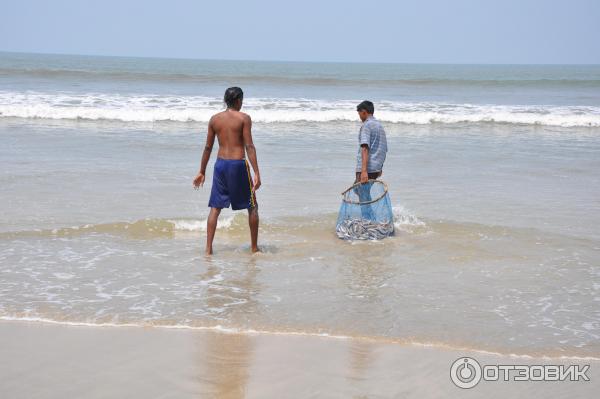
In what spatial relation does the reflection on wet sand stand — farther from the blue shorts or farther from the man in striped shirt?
the man in striped shirt

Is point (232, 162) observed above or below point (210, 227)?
above

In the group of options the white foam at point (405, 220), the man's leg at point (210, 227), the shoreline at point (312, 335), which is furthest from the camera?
the white foam at point (405, 220)

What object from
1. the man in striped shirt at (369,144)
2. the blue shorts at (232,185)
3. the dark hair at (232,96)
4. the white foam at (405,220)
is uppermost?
the dark hair at (232,96)

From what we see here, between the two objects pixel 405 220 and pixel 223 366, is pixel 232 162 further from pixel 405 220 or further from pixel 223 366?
pixel 223 366

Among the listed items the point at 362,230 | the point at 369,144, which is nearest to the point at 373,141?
the point at 369,144

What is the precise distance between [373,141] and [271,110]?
556 inches

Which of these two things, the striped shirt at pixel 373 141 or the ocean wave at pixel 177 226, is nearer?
the ocean wave at pixel 177 226

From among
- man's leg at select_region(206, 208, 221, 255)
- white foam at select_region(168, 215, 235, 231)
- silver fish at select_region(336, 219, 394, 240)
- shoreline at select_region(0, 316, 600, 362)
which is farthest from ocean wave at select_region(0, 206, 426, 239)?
shoreline at select_region(0, 316, 600, 362)

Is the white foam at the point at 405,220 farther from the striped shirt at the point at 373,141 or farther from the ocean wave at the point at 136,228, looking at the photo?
the ocean wave at the point at 136,228

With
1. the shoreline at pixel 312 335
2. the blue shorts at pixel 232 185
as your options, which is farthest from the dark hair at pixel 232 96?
the shoreline at pixel 312 335

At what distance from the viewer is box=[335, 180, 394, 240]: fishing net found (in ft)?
22.5

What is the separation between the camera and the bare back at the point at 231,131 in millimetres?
6031

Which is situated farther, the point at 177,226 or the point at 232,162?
the point at 177,226

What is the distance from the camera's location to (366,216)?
6957mm
